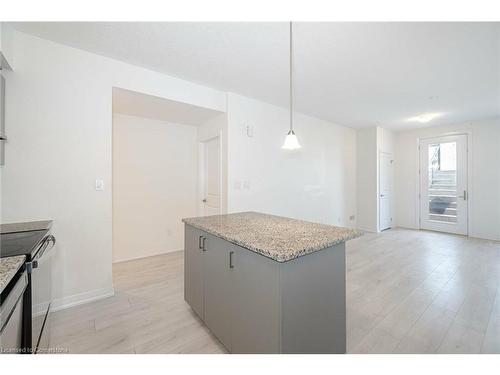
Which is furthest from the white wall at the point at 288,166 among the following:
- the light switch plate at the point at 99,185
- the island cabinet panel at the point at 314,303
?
the island cabinet panel at the point at 314,303

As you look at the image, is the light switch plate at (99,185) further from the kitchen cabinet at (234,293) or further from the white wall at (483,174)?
the white wall at (483,174)

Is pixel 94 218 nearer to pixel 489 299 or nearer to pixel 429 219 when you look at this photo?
pixel 489 299

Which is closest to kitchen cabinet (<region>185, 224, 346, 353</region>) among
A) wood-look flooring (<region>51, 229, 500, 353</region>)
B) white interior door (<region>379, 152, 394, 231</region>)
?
wood-look flooring (<region>51, 229, 500, 353</region>)

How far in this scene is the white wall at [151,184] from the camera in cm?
341

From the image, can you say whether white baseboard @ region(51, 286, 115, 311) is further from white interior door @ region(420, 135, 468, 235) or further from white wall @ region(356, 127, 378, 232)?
white interior door @ region(420, 135, 468, 235)

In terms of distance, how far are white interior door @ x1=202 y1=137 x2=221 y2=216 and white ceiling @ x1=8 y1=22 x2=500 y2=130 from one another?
1057 millimetres

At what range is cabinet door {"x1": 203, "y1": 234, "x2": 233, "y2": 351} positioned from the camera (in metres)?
1.48

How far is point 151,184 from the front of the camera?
12.1ft

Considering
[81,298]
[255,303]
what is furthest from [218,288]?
[81,298]

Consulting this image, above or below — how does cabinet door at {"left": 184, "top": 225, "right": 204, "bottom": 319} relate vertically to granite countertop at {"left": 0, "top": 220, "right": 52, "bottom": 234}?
below

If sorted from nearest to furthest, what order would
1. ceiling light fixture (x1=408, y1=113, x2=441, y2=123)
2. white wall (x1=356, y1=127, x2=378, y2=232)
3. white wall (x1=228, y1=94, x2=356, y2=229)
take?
white wall (x1=228, y1=94, x2=356, y2=229) → ceiling light fixture (x1=408, y1=113, x2=441, y2=123) → white wall (x1=356, y1=127, x2=378, y2=232)

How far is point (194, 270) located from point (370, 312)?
1662 millimetres

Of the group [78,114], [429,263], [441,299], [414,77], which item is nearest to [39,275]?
Result: [78,114]

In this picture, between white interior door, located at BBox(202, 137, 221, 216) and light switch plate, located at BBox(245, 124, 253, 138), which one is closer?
light switch plate, located at BBox(245, 124, 253, 138)
